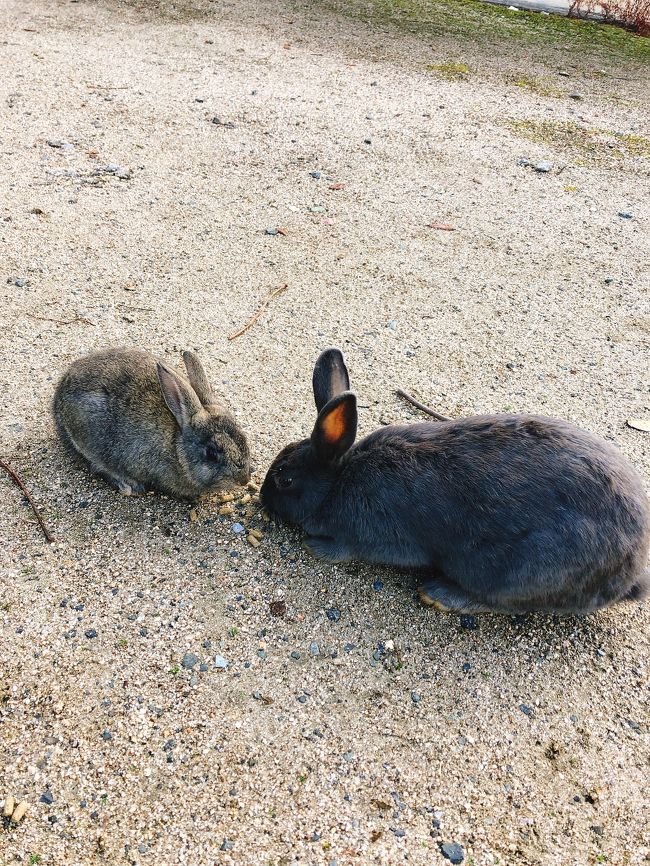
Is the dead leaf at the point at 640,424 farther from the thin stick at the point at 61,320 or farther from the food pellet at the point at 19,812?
the food pellet at the point at 19,812

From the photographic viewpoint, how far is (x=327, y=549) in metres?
3.99

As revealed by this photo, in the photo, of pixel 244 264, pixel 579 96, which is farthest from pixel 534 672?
pixel 579 96

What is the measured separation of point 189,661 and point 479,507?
5.33 feet

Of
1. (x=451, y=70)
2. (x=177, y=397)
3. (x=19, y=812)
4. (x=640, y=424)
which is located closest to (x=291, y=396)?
(x=177, y=397)

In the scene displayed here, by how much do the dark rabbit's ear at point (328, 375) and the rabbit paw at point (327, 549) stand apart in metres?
0.76

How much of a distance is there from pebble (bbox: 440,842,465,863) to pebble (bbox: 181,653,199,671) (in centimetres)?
138

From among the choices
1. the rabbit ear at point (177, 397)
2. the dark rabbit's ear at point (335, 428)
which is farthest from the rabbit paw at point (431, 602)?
the rabbit ear at point (177, 397)

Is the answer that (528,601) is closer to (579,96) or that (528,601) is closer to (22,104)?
(22,104)

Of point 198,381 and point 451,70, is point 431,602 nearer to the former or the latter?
point 198,381

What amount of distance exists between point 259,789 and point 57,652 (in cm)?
120

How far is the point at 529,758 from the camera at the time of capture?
128 inches

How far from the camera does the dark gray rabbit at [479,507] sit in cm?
343

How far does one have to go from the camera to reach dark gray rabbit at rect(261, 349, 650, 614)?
3.43 metres

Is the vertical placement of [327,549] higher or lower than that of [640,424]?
lower
